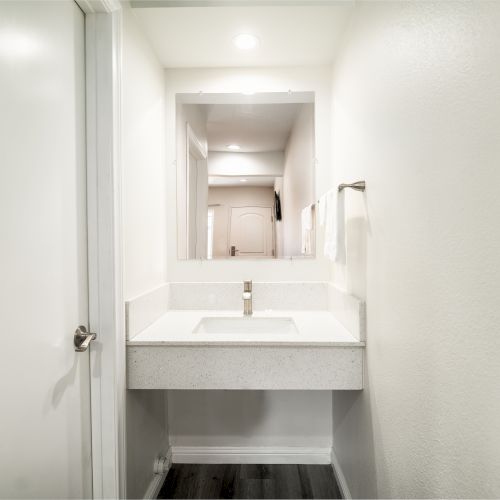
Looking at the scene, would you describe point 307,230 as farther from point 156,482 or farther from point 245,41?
point 156,482

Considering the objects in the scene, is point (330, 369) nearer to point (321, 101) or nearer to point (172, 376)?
point (172, 376)

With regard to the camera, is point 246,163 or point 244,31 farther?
point 246,163

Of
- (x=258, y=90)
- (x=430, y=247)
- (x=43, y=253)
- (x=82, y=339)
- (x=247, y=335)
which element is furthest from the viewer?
(x=258, y=90)

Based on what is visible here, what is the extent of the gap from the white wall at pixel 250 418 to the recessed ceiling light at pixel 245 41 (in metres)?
1.94

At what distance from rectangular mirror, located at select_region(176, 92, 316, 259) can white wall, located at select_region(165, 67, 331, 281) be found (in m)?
0.04

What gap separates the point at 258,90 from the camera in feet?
6.19

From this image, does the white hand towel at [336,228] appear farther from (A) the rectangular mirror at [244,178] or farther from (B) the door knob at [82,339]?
(B) the door knob at [82,339]

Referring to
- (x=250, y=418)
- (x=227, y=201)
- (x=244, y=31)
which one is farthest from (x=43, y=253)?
(x=250, y=418)

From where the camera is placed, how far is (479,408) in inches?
25.5

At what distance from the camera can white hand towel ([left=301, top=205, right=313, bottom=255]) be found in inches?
74.7

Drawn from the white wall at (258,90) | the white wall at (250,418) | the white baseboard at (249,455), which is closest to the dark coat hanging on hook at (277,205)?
the white wall at (258,90)

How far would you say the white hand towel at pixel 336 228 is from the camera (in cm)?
141

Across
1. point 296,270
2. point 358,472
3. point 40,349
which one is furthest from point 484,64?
point 358,472

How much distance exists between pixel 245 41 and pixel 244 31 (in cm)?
7
